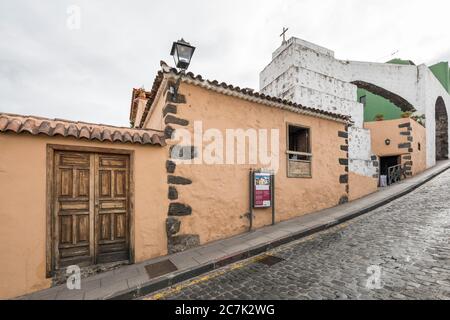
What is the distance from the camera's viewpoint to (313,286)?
3334 millimetres

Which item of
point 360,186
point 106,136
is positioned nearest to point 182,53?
point 106,136

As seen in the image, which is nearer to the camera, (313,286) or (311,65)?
(313,286)

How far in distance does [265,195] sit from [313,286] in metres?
3.11

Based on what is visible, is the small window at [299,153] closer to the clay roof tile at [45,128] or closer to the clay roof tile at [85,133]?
the clay roof tile at [85,133]

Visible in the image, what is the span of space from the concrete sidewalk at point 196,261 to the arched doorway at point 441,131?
17941 mm

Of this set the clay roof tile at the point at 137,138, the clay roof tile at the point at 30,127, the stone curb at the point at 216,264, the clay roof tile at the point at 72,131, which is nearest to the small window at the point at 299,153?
the stone curb at the point at 216,264

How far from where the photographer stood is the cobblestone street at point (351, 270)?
313 cm

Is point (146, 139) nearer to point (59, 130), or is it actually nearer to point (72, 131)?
point (72, 131)

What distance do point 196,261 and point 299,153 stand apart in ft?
15.7
